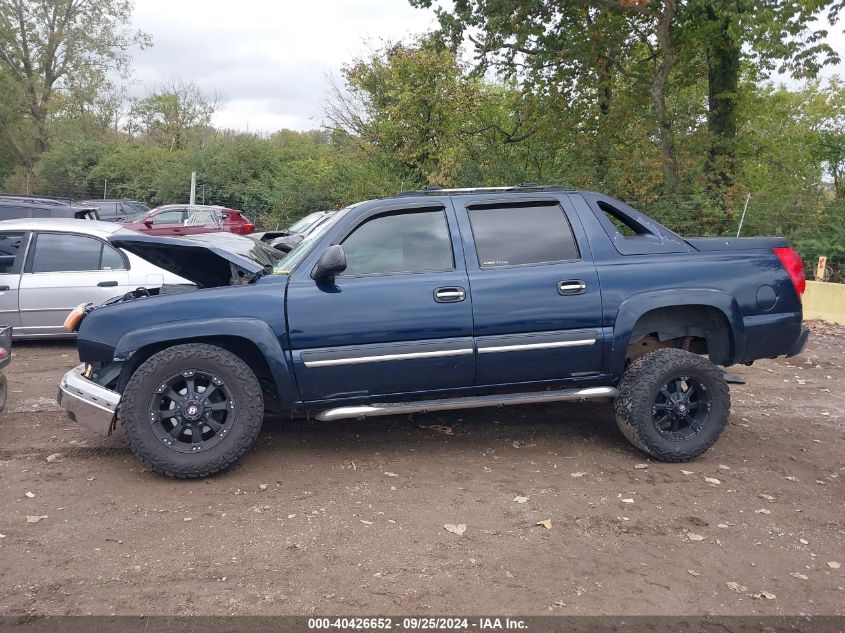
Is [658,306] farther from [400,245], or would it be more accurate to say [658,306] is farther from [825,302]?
[825,302]

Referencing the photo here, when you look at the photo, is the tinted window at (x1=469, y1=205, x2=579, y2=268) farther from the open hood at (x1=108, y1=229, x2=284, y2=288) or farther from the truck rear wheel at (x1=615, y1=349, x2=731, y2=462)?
the open hood at (x1=108, y1=229, x2=284, y2=288)

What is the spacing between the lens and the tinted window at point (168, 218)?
66.5 feet

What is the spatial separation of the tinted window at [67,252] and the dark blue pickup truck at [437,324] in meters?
3.59

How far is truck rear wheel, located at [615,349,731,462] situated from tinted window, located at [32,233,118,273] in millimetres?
6155

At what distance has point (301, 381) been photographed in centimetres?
467

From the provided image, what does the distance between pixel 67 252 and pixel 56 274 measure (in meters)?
0.31

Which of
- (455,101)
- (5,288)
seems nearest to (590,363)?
(5,288)

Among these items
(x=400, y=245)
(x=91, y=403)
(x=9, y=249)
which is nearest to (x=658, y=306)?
(x=400, y=245)

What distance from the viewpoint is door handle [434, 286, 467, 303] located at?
15.6 feet

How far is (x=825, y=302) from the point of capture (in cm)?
1122

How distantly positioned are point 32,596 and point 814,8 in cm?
1462

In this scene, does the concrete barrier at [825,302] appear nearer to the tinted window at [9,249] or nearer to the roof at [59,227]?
the roof at [59,227]

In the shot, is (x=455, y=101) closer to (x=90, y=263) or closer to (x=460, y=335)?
(x=90, y=263)

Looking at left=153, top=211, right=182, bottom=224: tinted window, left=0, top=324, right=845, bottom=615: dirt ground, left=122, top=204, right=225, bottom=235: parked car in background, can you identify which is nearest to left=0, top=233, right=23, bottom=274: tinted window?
left=0, top=324, right=845, bottom=615: dirt ground
